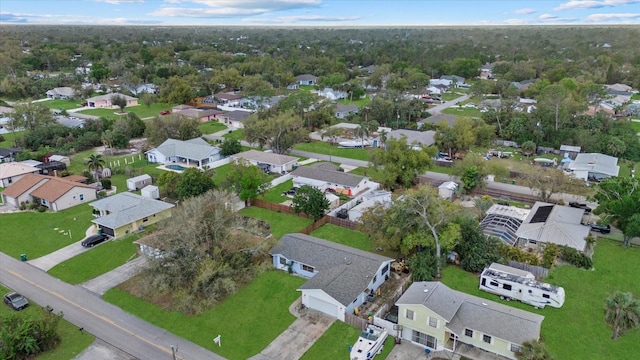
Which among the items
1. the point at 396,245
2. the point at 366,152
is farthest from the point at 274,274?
the point at 366,152

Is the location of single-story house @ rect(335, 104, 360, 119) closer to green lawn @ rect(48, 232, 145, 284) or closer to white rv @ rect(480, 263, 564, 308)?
green lawn @ rect(48, 232, 145, 284)

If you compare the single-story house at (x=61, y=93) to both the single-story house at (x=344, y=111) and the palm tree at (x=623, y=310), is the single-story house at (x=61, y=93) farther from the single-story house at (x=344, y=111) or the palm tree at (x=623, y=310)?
the palm tree at (x=623, y=310)

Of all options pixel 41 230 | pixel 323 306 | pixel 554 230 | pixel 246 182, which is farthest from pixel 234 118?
pixel 554 230

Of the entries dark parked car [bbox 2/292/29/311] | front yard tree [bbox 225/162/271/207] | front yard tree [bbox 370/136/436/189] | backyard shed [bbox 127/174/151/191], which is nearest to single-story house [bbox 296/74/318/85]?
backyard shed [bbox 127/174/151/191]

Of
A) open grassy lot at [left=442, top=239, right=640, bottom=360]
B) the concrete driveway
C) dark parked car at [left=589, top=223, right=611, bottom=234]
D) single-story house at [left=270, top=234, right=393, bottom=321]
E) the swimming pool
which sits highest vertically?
single-story house at [left=270, top=234, right=393, bottom=321]

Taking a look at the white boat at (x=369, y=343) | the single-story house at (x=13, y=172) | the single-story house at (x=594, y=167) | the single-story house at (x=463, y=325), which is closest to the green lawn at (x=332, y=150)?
the single-story house at (x=594, y=167)

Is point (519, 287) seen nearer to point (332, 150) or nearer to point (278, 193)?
point (278, 193)

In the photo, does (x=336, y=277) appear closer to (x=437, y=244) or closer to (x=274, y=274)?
(x=274, y=274)
